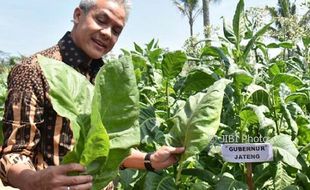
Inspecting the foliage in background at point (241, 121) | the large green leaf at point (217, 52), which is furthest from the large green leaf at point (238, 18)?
the large green leaf at point (217, 52)

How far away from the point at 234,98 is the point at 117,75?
1.32 meters

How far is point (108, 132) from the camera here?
3.24 feet

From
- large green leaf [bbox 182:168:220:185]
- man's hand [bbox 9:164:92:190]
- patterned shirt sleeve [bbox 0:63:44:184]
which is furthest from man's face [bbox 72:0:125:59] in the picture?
large green leaf [bbox 182:168:220:185]

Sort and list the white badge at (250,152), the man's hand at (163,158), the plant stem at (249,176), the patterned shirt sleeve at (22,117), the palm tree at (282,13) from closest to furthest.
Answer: the patterned shirt sleeve at (22,117) < the man's hand at (163,158) < the white badge at (250,152) < the plant stem at (249,176) < the palm tree at (282,13)

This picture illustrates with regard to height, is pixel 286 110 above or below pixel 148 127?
above

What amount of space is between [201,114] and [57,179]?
420 mm

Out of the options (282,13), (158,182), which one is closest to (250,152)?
(158,182)

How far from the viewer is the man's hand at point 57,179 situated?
38.5 inches

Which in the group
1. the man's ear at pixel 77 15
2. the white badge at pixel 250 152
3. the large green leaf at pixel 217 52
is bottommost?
the white badge at pixel 250 152

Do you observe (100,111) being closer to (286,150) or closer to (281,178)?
(286,150)

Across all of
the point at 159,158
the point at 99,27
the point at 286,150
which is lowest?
the point at 286,150

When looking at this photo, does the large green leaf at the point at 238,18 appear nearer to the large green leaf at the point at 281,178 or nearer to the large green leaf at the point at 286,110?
the large green leaf at the point at 286,110

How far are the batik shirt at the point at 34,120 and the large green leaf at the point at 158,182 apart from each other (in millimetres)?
646

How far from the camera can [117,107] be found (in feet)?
3.15
